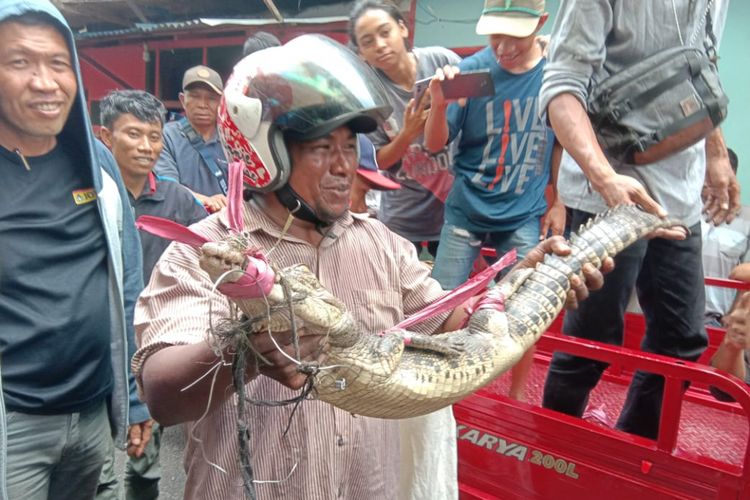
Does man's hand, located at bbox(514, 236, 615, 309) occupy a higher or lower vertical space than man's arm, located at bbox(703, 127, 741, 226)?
lower

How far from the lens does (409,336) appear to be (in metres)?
1.16

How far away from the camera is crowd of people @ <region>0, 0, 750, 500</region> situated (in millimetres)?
1294

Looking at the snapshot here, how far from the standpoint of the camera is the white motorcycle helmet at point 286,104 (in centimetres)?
136

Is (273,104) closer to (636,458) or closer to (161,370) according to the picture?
(161,370)

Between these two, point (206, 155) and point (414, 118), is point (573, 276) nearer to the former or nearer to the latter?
point (414, 118)

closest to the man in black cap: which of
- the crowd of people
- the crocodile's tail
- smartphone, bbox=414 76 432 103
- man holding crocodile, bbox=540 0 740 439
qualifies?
the crowd of people

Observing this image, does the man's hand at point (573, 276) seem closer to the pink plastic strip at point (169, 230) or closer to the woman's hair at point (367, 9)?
the pink plastic strip at point (169, 230)

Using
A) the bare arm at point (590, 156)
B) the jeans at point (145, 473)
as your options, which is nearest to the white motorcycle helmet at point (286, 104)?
the bare arm at point (590, 156)

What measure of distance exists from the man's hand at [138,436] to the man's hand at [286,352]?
1504 millimetres

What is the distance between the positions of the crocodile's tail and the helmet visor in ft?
2.16

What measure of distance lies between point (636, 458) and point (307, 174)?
1.46m

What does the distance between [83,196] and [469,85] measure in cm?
186

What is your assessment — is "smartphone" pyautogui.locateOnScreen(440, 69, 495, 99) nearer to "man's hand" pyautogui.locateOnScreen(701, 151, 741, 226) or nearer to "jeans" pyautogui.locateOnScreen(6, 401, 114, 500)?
"man's hand" pyautogui.locateOnScreen(701, 151, 741, 226)

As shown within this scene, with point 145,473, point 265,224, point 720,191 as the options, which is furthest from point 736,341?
point 145,473
